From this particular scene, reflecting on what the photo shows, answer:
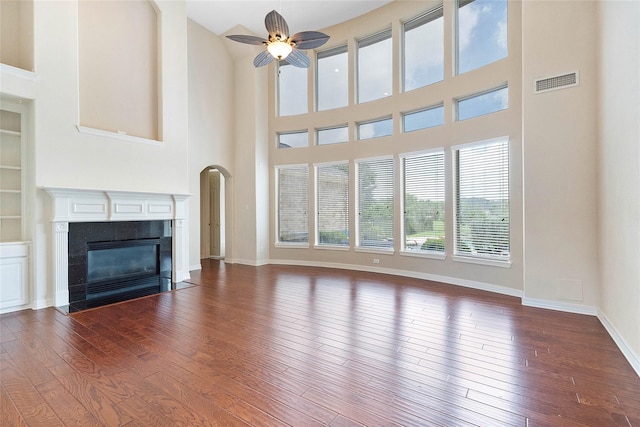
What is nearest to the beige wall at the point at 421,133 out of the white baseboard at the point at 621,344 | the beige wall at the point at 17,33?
the white baseboard at the point at 621,344

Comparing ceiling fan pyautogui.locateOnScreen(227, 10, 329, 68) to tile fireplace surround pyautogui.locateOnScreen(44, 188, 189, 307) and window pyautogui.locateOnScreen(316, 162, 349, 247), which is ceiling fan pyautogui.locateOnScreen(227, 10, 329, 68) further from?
window pyautogui.locateOnScreen(316, 162, 349, 247)

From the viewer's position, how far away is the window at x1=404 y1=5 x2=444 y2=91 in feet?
18.8

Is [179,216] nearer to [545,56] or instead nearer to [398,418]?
[398,418]

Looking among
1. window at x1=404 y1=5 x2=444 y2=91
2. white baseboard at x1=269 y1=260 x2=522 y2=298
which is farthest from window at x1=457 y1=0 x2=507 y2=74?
white baseboard at x1=269 y1=260 x2=522 y2=298

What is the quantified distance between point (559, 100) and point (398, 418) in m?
4.29

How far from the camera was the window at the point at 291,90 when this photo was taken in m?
7.59

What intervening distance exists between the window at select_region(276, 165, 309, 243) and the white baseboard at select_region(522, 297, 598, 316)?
4765mm

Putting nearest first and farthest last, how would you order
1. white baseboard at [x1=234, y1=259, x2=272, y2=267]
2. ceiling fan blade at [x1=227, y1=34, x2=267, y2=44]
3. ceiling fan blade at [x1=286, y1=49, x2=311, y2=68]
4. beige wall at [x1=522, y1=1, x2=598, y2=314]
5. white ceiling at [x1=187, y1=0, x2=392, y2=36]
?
beige wall at [x1=522, y1=1, x2=598, y2=314] < ceiling fan blade at [x1=227, y1=34, x2=267, y2=44] < ceiling fan blade at [x1=286, y1=49, x2=311, y2=68] < white ceiling at [x1=187, y1=0, x2=392, y2=36] < white baseboard at [x1=234, y1=259, x2=272, y2=267]

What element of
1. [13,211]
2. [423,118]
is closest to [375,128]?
[423,118]

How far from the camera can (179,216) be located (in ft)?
18.8

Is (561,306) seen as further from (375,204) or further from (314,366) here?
(375,204)

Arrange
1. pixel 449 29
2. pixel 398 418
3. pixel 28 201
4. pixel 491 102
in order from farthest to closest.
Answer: pixel 449 29, pixel 491 102, pixel 28 201, pixel 398 418

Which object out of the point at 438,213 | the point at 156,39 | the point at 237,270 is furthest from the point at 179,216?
the point at 438,213

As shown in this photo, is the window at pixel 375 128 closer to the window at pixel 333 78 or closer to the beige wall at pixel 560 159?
the window at pixel 333 78
